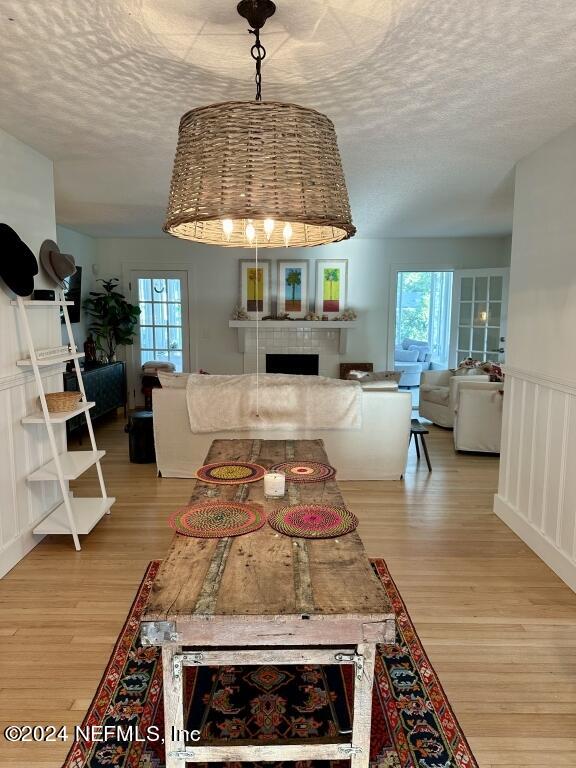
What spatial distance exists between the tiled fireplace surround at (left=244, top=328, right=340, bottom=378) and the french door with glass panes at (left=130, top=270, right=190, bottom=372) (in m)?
0.90

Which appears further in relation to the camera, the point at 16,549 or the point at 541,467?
the point at 541,467

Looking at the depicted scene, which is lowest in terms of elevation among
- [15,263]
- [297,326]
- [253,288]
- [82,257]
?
[297,326]

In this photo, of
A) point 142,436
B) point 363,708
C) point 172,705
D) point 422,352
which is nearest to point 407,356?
point 422,352

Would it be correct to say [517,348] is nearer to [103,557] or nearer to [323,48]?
[323,48]

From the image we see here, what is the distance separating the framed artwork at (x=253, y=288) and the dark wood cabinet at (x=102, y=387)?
1.85 meters

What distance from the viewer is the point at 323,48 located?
6.31ft

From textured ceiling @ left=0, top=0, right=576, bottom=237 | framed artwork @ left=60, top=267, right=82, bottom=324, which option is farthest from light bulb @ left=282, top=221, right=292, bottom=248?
framed artwork @ left=60, top=267, right=82, bottom=324

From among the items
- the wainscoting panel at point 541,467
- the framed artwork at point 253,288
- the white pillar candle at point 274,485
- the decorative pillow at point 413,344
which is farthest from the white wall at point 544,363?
the decorative pillow at point 413,344

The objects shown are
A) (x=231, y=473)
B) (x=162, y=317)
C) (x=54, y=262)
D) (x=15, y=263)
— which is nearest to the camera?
(x=231, y=473)

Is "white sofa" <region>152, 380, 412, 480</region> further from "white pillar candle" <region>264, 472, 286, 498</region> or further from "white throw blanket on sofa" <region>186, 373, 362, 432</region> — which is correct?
"white pillar candle" <region>264, 472, 286, 498</region>

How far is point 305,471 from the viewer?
2.40 meters

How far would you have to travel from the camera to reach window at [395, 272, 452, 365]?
33.9 ft

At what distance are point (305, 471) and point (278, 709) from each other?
3.04 ft

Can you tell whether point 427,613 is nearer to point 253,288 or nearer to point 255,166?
point 255,166
